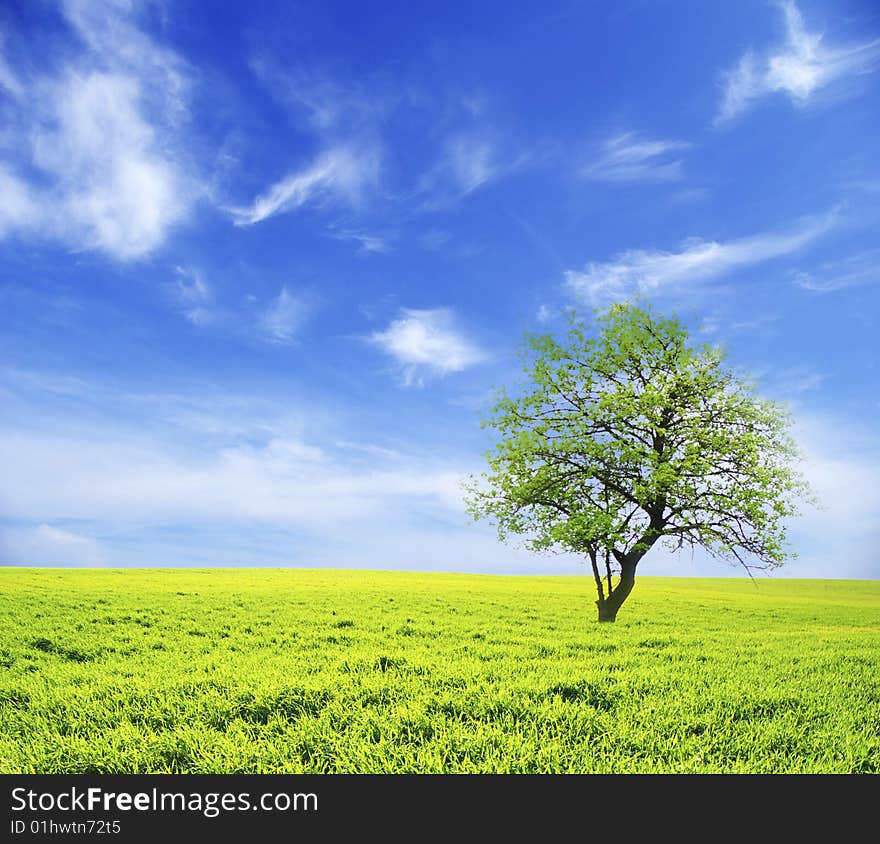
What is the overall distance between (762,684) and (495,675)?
461 centimetres

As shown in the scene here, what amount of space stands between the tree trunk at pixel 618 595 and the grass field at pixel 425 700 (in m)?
3.58

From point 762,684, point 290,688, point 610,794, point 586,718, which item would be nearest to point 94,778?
point 290,688

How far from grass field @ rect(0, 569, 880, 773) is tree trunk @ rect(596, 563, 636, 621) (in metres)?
3.58

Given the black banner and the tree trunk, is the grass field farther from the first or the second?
the tree trunk

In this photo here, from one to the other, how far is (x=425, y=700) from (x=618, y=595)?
1397cm

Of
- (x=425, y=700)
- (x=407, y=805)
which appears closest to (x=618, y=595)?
(x=425, y=700)

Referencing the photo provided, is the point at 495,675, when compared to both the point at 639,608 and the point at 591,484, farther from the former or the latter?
the point at 639,608

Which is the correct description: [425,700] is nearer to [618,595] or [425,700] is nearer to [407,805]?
[407,805]

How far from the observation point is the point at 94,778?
19.7 ft

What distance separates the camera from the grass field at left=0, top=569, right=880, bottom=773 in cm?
651

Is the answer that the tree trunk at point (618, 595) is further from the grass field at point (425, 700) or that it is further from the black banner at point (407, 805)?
the black banner at point (407, 805)

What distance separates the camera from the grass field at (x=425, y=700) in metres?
6.51

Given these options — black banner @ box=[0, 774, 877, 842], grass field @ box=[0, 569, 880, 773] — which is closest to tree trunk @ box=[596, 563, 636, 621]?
grass field @ box=[0, 569, 880, 773]

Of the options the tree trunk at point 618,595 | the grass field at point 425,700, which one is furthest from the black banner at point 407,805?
the tree trunk at point 618,595
